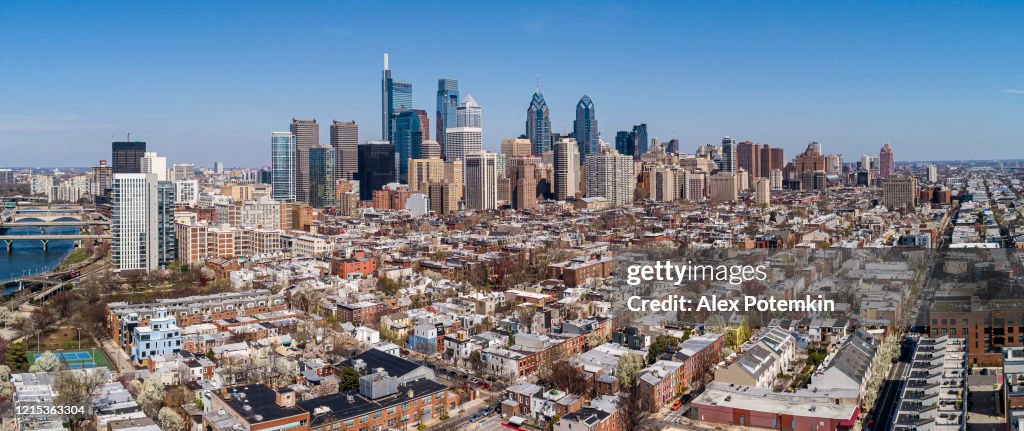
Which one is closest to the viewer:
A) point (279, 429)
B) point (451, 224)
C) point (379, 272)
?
point (279, 429)

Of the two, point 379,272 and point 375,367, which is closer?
point 375,367

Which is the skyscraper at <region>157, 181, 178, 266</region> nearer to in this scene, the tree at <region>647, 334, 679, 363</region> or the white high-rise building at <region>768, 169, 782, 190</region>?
the tree at <region>647, 334, 679, 363</region>

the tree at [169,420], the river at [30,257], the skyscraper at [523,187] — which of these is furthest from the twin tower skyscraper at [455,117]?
the tree at [169,420]

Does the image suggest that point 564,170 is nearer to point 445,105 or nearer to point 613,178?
point 613,178

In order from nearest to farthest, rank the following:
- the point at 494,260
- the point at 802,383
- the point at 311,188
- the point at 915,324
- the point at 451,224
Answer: the point at 802,383 → the point at 915,324 → the point at 494,260 → the point at 451,224 → the point at 311,188

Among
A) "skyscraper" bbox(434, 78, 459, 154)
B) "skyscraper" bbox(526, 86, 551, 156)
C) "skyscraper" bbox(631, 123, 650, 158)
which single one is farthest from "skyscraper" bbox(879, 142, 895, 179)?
"skyscraper" bbox(434, 78, 459, 154)

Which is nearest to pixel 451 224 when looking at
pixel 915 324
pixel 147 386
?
pixel 915 324

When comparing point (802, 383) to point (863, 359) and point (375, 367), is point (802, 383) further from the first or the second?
point (375, 367)

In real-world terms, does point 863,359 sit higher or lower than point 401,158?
lower
